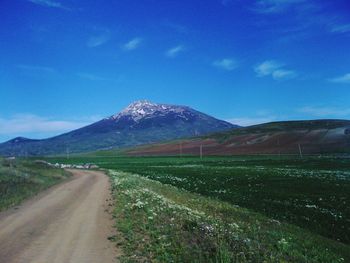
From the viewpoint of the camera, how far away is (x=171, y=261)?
44.6ft

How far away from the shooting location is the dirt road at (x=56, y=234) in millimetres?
14634

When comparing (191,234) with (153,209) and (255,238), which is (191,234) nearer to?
(255,238)

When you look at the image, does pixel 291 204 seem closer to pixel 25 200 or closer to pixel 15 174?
pixel 25 200

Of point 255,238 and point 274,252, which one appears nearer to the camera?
point 274,252

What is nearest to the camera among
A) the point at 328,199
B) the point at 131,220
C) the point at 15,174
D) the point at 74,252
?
the point at 74,252

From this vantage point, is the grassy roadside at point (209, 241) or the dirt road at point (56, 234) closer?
the grassy roadside at point (209, 241)

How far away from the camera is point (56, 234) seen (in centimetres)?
1850

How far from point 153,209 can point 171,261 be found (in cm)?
1036

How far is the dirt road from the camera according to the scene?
576 inches

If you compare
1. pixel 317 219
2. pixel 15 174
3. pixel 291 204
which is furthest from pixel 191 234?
pixel 15 174

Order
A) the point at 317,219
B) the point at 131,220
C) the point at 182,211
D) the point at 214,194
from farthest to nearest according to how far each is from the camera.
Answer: the point at 214,194, the point at 317,219, the point at 182,211, the point at 131,220

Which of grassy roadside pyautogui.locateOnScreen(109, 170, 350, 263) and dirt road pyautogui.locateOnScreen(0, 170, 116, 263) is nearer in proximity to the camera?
grassy roadside pyautogui.locateOnScreen(109, 170, 350, 263)

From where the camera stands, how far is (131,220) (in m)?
21.2

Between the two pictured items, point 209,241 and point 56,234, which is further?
point 56,234
